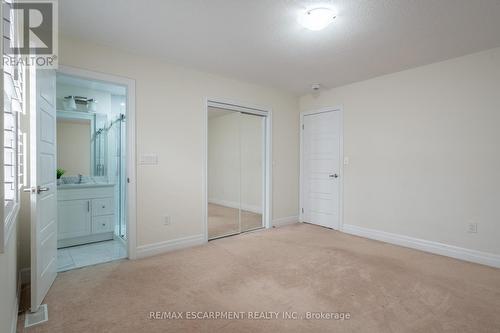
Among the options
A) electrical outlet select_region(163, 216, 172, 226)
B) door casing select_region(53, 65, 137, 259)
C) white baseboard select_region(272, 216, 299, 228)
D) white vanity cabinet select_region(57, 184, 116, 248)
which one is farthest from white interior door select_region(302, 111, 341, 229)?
white vanity cabinet select_region(57, 184, 116, 248)

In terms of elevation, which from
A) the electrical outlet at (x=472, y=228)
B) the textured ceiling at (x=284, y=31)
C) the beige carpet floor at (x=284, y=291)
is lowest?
the beige carpet floor at (x=284, y=291)

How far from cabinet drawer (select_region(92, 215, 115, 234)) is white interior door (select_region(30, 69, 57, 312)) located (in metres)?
1.24

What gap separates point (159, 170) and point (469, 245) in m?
3.88

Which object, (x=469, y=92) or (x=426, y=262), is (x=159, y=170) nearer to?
(x=426, y=262)

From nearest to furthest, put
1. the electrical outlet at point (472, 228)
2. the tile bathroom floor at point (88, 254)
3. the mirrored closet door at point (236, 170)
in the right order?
the tile bathroom floor at point (88, 254) → the electrical outlet at point (472, 228) → the mirrored closet door at point (236, 170)

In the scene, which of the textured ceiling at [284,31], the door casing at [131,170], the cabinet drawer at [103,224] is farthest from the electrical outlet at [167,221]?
the textured ceiling at [284,31]

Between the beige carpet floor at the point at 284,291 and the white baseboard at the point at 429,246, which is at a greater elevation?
the white baseboard at the point at 429,246

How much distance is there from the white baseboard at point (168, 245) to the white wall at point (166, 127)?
0.05m

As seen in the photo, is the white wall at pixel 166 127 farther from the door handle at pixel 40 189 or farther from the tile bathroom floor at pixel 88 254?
the door handle at pixel 40 189

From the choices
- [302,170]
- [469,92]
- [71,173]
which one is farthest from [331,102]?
[71,173]

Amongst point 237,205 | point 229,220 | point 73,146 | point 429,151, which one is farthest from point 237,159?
point 429,151

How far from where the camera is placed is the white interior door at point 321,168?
4492 mm

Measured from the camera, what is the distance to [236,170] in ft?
14.8

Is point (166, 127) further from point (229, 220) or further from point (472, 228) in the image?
point (472, 228)
